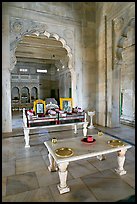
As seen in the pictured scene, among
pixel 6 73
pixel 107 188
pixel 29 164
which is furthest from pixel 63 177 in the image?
pixel 6 73

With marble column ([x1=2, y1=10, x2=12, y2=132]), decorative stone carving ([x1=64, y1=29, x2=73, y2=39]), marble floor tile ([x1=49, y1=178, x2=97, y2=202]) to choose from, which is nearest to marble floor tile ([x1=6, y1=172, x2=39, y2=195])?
marble floor tile ([x1=49, y1=178, x2=97, y2=202])

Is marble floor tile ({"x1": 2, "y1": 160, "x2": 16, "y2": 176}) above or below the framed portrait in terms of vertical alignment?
below

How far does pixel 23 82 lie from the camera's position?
18312 millimetres

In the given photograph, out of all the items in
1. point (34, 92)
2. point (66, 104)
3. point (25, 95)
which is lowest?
point (66, 104)

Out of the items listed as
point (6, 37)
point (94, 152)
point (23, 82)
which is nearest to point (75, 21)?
point (6, 37)

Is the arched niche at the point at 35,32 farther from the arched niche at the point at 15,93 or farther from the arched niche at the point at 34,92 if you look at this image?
the arched niche at the point at 34,92

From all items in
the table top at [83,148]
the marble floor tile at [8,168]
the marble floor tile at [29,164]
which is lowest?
the marble floor tile at [8,168]

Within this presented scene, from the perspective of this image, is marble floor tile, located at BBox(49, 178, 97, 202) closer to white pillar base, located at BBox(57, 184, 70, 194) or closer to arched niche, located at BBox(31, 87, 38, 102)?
white pillar base, located at BBox(57, 184, 70, 194)

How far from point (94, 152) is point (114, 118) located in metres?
4.39

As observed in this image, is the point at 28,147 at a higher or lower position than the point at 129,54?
lower

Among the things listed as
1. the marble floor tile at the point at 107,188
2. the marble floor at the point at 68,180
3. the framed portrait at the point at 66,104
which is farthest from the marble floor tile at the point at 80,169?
the framed portrait at the point at 66,104

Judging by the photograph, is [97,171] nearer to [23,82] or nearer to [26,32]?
[26,32]

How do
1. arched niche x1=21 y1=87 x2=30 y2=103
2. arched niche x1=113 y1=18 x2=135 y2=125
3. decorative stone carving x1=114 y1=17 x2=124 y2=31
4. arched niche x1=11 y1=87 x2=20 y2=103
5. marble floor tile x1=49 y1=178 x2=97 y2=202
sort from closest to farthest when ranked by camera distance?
marble floor tile x1=49 y1=178 x2=97 y2=202 < decorative stone carving x1=114 y1=17 x2=124 y2=31 < arched niche x1=113 y1=18 x2=135 y2=125 < arched niche x1=11 y1=87 x2=20 y2=103 < arched niche x1=21 y1=87 x2=30 y2=103

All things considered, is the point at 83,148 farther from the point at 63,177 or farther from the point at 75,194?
the point at 75,194
